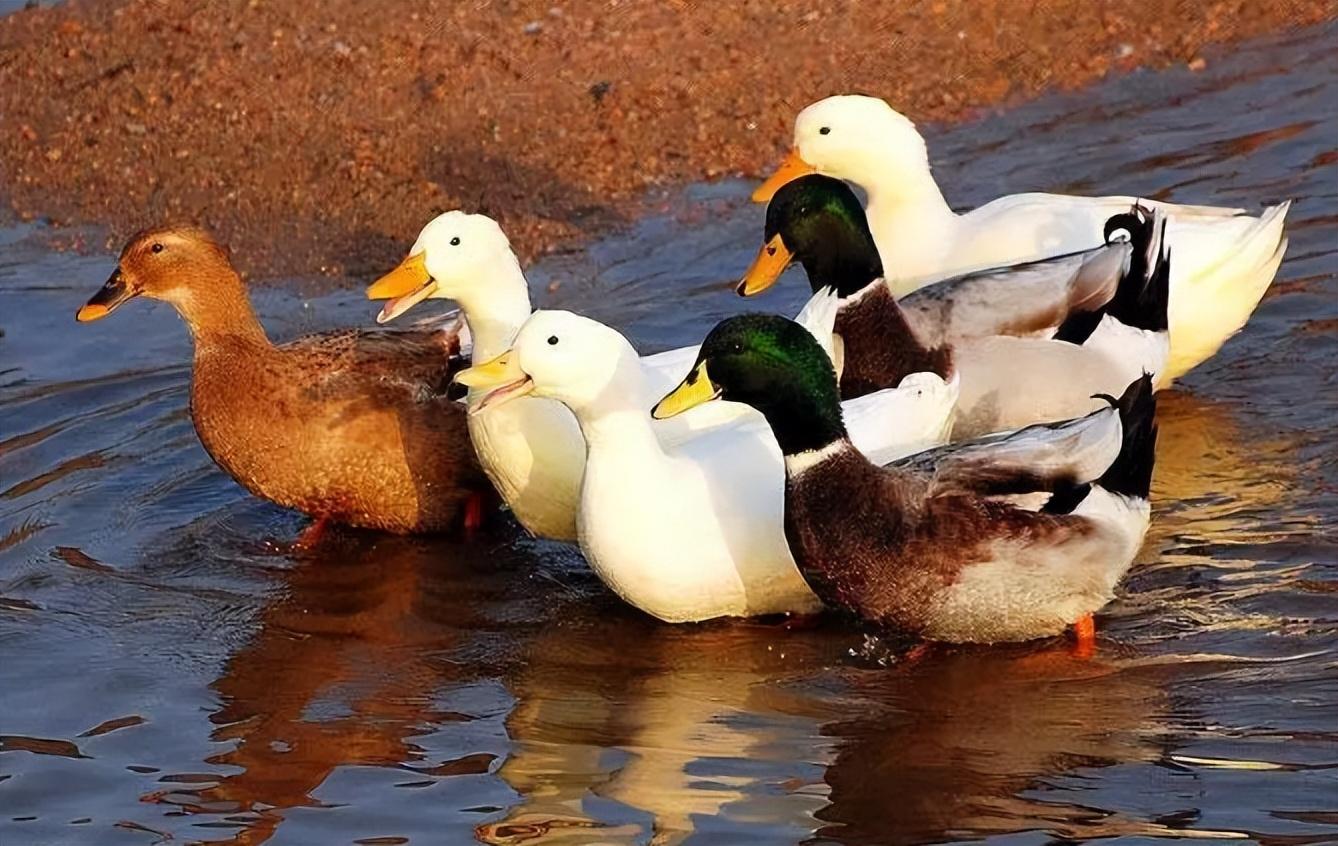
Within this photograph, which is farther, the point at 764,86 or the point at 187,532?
the point at 764,86

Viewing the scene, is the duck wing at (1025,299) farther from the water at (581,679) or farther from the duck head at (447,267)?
the duck head at (447,267)

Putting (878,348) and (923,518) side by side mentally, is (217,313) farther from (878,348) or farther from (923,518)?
(923,518)

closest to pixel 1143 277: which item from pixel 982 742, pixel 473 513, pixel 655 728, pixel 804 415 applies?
pixel 804 415

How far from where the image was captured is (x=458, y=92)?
399 inches

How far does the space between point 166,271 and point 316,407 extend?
0.66 meters

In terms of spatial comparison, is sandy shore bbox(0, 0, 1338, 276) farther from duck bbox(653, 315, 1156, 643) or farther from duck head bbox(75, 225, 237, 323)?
duck bbox(653, 315, 1156, 643)

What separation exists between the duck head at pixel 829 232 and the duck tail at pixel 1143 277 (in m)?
0.74

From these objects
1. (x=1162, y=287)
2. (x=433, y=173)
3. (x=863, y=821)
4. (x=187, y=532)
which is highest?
(x=433, y=173)

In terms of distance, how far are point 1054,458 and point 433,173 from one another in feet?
14.3

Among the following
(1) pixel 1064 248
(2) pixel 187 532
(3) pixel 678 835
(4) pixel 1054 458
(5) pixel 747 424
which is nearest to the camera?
(3) pixel 678 835

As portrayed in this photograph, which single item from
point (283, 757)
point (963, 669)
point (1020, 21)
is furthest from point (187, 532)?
point (1020, 21)

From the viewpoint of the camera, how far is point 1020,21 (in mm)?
10836

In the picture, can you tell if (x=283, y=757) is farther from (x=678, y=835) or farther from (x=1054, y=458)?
(x=1054, y=458)

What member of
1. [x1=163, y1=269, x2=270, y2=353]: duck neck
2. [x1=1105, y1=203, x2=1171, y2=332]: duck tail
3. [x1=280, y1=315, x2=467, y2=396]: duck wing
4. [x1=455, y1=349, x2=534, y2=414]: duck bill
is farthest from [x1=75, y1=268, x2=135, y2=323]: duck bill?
[x1=1105, y1=203, x2=1171, y2=332]: duck tail
